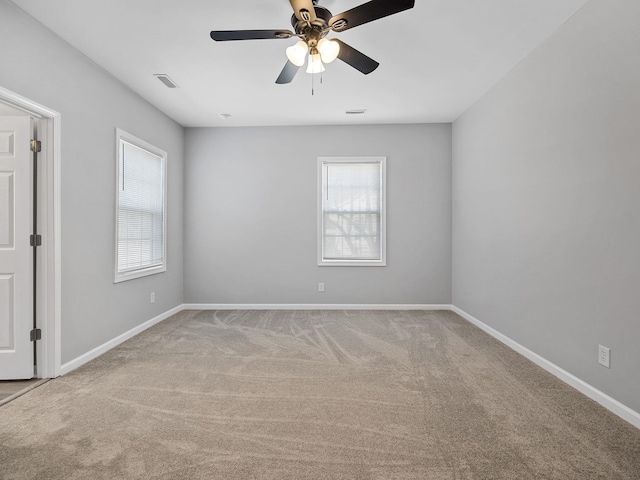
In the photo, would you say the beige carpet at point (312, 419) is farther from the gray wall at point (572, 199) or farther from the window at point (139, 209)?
the window at point (139, 209)

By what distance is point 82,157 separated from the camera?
3244 mm

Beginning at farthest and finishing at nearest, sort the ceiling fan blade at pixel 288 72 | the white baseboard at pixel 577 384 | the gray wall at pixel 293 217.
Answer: the gray wall at pixel 293 217 → the ceiling fan blade at pixel 288 72 → the white baseboard at pixel 577 384

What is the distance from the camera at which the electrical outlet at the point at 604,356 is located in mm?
2367

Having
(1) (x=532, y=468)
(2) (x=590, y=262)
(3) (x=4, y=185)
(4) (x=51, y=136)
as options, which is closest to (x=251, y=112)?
(4) (x=51, y=136)

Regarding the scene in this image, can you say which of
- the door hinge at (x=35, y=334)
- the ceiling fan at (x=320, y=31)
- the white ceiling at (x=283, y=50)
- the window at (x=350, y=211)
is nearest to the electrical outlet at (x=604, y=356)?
the white ceiling at (x=283, y=50)

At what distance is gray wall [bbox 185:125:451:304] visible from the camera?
5.40m

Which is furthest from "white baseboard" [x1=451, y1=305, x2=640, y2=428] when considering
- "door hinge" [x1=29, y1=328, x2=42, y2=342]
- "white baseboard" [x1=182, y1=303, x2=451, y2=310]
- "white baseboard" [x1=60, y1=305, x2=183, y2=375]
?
"door hinge" [x1=29, y1=328, x2=42, y2=342]

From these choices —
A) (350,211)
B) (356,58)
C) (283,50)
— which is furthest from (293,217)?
(356,58)

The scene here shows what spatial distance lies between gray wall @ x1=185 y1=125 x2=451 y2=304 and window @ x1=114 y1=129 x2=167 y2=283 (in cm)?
74

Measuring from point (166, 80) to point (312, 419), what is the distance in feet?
12.0

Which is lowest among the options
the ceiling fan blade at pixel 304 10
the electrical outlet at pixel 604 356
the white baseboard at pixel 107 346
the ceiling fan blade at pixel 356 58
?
the white baseboard at pixel 107 346

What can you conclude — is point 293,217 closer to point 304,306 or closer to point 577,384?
point 304,306

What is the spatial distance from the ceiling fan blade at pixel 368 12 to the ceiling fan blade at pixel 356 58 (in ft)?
0.62

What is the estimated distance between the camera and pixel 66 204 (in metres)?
3.05
